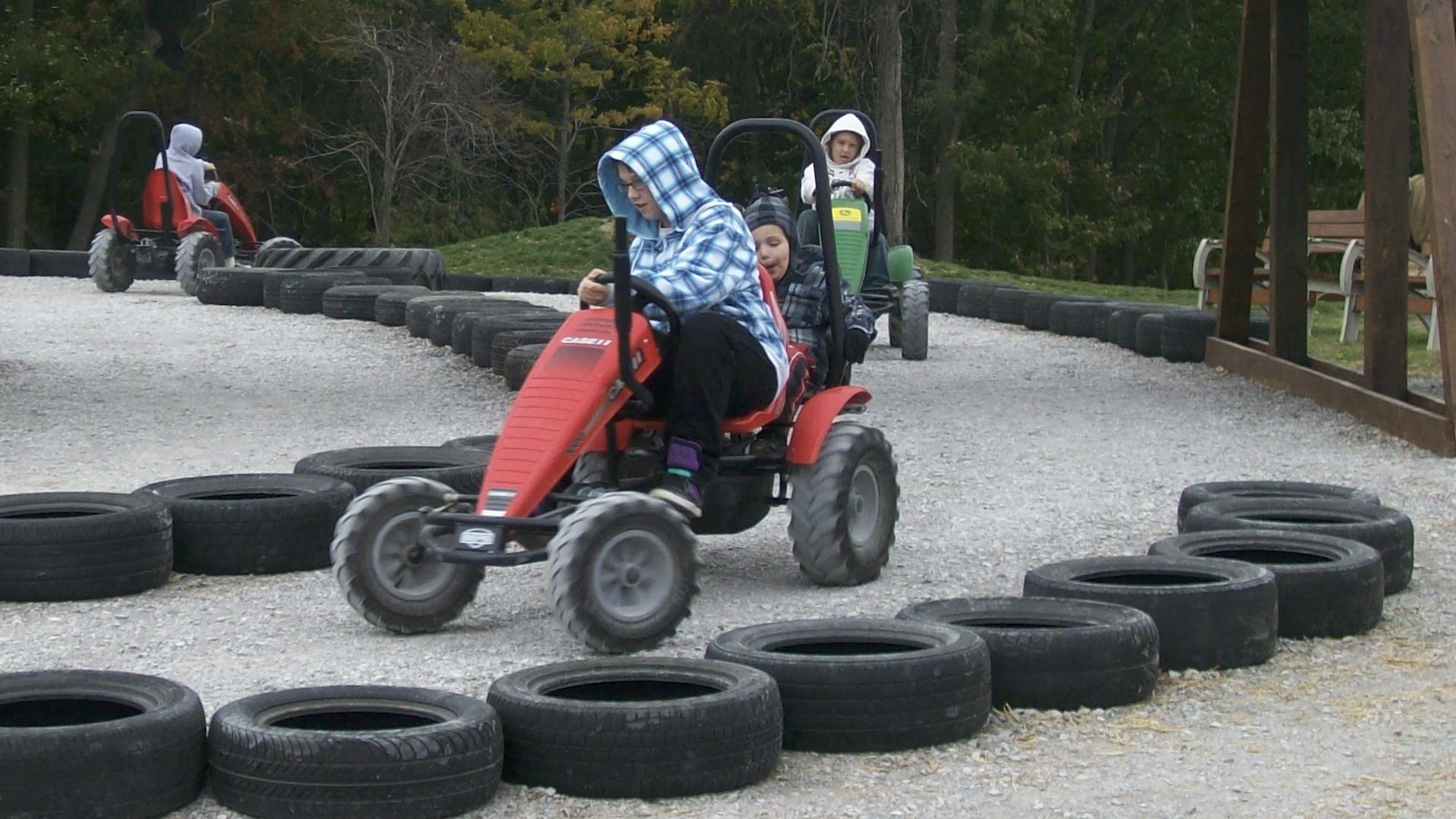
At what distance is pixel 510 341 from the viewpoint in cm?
1361

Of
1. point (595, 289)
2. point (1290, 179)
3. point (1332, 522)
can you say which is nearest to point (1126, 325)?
point (1290, 179)

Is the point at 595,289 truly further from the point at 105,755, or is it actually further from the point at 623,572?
the point at 105,755

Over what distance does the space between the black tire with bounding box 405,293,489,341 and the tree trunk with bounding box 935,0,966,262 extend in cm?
2605

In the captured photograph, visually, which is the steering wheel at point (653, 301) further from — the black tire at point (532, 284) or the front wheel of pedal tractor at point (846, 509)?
the black tire at point (532, 284)

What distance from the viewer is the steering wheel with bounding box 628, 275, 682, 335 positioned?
636 cm

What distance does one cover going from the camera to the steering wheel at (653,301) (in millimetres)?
6363

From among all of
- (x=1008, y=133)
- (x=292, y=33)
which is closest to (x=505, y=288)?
(x=292, y=33)

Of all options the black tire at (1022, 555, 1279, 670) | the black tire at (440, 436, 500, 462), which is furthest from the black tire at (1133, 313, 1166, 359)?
the black tire at (1022, 555, 1279, 670)

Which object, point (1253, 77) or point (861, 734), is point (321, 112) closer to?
point (1253, 77)

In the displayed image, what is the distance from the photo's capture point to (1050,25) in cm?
4581

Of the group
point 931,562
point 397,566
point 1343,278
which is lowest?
point 931,562

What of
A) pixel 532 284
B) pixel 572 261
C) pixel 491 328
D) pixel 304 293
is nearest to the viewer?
pixel 491 328

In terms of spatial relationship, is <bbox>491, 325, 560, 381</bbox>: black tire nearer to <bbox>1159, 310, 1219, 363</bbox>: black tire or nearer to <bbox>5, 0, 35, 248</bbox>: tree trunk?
<bbox>1159, 310, 1219, 363</bbox>: black tire

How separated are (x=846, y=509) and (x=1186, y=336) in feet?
31.7
